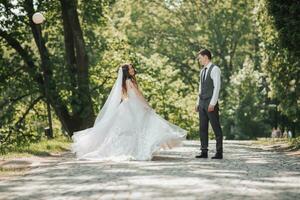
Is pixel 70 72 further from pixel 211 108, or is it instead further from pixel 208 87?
pixel 211 108

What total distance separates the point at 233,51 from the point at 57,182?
2069 inches

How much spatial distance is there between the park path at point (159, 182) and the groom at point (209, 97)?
5.86 ft

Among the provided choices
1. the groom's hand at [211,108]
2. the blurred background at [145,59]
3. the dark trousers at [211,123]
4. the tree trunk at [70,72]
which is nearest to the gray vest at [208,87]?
the dark trousers at [211,123]

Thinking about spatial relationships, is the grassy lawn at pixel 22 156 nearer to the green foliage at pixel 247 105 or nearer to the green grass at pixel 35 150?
the green grass at pixel 35 150

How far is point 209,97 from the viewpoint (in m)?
13.5

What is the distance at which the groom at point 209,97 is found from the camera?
43.7 feet

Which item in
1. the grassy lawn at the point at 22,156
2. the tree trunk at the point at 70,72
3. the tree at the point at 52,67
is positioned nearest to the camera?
the grassy lawn at the point at 22,156

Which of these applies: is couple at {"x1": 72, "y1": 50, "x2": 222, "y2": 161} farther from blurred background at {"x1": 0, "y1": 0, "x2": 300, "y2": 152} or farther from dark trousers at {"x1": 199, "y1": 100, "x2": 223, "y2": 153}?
blurred background at {"x1": 0, "y1": 0, "x2": 300, "y2": 152}

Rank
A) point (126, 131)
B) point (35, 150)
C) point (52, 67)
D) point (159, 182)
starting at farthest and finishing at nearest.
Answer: point (52, 67)
point (35, 150)
point (126, 131)
point (159, 182)

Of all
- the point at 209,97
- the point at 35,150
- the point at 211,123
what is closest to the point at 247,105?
the point at 35,150

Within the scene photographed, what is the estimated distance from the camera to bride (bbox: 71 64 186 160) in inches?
535

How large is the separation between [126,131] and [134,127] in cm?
19

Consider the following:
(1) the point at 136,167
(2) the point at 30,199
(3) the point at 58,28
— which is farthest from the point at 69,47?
(2) the point at 30,199

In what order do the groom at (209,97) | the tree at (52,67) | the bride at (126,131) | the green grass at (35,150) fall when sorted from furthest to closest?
the tree at (52,67) → the green grass at (35,150) → the bride at (126,131) → the groom at (209,97)
